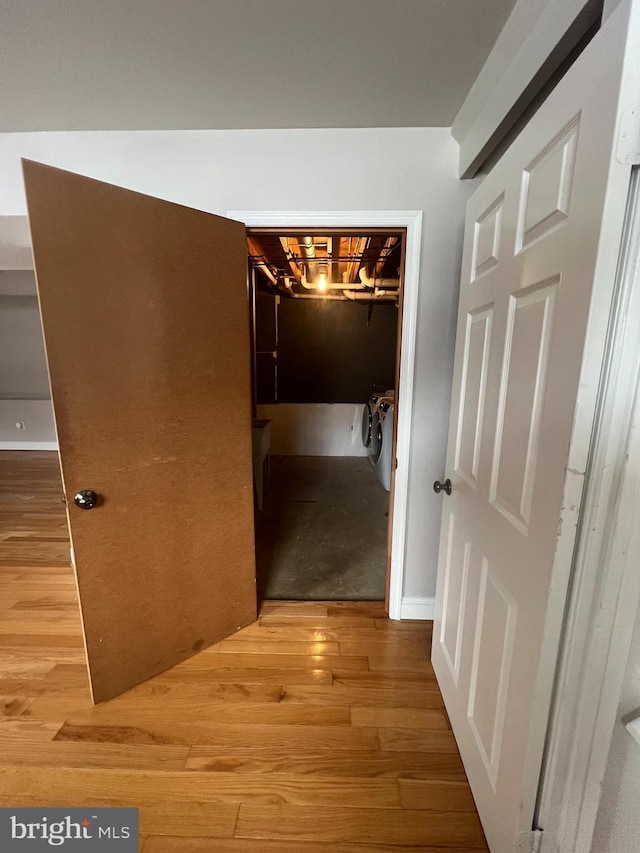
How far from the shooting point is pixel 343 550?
2609 mm

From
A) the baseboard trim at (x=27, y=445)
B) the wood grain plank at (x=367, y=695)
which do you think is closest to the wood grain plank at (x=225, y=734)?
the wood grain plank at (x=367, y=695)

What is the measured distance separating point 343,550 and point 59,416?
205cm

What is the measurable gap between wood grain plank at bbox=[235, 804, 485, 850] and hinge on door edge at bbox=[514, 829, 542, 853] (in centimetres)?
26

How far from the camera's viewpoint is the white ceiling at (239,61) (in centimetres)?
105

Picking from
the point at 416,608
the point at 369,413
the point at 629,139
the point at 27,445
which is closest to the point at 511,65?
the point at 629,139

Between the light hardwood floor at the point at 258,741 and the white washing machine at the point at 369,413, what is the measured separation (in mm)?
2954

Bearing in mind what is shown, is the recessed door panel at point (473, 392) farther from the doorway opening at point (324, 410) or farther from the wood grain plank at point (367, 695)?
the wood grain plank at point (367, 695)

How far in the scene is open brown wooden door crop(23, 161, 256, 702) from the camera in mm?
1189

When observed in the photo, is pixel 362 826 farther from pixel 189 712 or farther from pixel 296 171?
pixel 296 171

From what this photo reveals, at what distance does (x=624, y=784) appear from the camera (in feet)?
2.31

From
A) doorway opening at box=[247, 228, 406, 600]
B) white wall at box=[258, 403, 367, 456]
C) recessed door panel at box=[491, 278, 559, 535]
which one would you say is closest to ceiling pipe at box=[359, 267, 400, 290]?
doorway opening at box=[247, 228, 406, 600]

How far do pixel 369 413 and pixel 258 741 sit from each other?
12.9ft

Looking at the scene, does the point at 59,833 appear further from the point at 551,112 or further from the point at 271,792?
the point at 551,112

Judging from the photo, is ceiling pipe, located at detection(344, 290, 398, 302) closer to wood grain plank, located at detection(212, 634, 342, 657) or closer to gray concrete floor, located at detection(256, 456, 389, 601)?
gray concrete floor, located at detection(256, 456, 389, 601)
